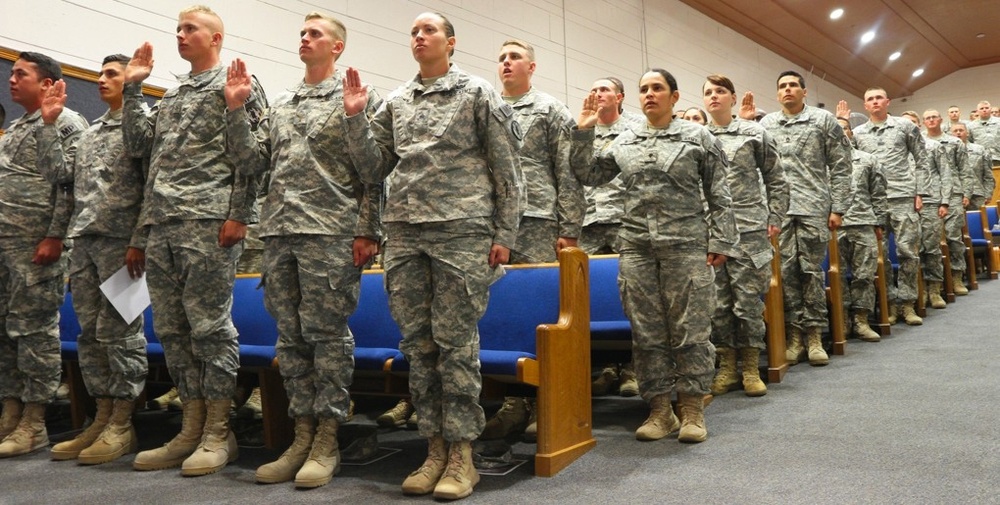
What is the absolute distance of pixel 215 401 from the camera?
265 cm

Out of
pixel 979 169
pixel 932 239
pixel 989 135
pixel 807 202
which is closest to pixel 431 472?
pixel 807 202

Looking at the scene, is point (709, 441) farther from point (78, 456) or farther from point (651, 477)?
point (78, 456)

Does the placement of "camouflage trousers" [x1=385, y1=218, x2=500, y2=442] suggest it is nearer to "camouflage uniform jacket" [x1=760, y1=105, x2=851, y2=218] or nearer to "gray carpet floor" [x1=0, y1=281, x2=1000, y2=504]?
"gray carpet floor" [x1=0, y1=281, x2=1000, y2=504]

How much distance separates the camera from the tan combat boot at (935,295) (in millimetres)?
5910

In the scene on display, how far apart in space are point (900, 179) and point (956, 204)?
1.28 m

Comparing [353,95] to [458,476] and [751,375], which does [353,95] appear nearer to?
[458,476]

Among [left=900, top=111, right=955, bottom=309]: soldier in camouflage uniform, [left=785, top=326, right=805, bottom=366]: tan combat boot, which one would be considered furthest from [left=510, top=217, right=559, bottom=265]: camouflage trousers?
[left=900, top=111, right=955, bottom=309]: soldier in camouflage uniform

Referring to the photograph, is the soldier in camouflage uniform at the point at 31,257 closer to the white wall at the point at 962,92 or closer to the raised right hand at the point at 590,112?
the raised right hand at the point at 590,112

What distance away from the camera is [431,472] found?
226 cm

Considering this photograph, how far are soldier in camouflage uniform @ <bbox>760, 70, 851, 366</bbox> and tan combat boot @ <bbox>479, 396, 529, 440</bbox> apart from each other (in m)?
1.89

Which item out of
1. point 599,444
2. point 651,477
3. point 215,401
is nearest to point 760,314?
point 599,444

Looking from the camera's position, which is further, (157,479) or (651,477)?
(157,479)

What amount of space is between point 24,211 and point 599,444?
258 centimetres

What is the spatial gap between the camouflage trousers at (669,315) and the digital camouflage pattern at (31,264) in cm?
239
